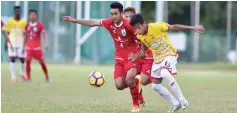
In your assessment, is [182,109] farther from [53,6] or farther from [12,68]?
[53,6]

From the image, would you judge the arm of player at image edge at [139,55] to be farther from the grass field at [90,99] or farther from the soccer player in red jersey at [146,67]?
the grass field at [90,99]

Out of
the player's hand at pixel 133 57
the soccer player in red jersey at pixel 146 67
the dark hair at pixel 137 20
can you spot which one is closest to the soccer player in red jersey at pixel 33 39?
the soccer player in red jersey at pixel 146 67

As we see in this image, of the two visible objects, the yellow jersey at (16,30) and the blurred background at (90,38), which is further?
the blurred background at (90,38)

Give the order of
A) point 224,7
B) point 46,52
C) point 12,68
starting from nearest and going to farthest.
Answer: point 12,68, point 46,52, point 224,7

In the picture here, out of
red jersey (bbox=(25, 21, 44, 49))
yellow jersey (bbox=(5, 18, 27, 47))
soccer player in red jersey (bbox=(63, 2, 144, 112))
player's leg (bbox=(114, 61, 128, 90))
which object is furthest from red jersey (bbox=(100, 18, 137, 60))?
yellow jersey (bbox=(5, 18, 27, 47))

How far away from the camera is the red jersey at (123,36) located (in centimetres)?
1185

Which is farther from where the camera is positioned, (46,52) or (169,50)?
(46,52)

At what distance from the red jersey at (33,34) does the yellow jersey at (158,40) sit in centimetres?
827

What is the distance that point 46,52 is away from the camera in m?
38.2

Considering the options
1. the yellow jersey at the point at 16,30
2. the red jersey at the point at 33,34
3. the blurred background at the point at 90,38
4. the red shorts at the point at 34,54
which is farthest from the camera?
the blurred background at the point at 90,38

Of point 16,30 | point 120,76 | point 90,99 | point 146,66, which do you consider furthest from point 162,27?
point 16,30

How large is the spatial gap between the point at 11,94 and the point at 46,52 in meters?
23.7

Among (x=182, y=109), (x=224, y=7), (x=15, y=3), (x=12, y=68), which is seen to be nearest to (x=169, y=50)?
(x=182, y=109)

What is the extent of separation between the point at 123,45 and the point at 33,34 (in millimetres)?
7670
